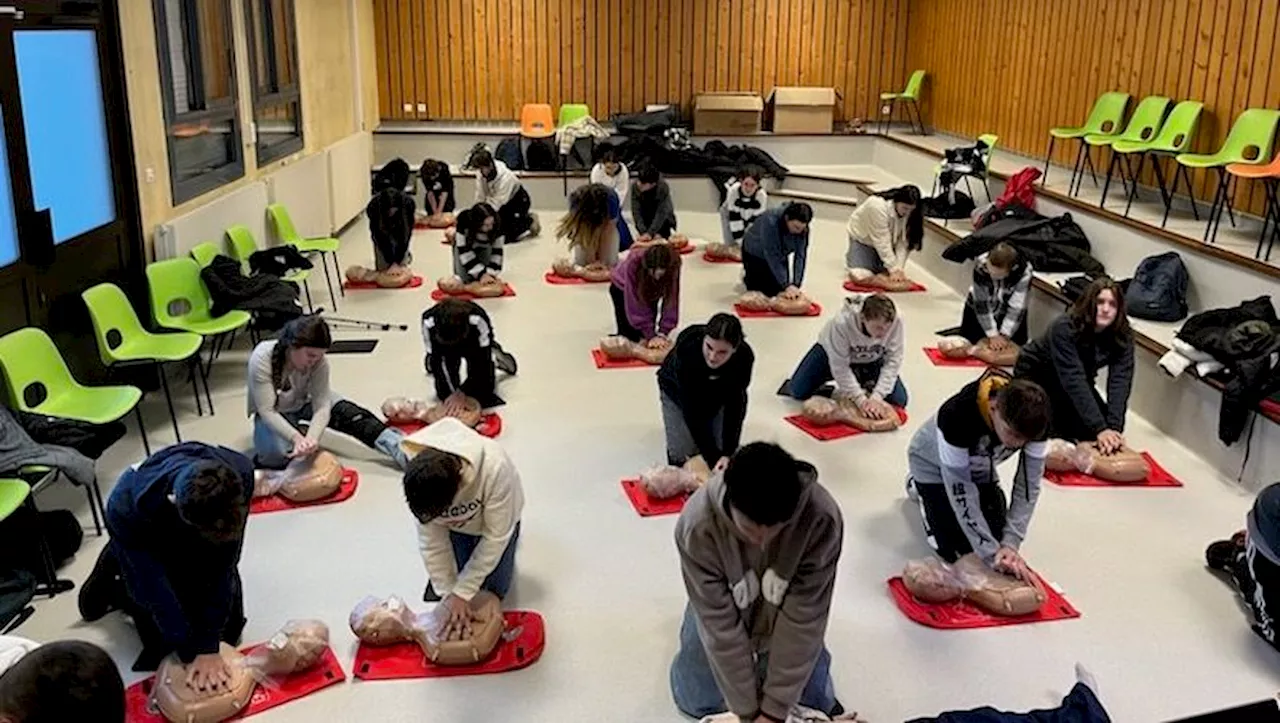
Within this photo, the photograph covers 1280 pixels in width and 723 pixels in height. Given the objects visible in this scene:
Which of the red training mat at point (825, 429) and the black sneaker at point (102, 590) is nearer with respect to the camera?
the black sneaker at point (102, 590)

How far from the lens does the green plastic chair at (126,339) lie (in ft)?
15.2

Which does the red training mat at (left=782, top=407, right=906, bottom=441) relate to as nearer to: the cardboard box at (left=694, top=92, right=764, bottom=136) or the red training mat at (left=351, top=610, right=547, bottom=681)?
the red training mat at (left=351, top=610, right=547, bottom=681)

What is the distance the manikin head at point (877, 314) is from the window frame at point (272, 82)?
187 inches

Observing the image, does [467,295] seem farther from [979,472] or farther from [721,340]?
[979,472]

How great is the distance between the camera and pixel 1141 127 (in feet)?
24.8

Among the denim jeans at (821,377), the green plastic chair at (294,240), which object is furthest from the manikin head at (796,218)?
the green plastic chair at (294,240)

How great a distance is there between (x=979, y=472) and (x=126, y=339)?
3.70 meters

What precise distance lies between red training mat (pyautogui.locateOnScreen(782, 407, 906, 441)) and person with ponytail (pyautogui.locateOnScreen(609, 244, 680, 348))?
3.44ft

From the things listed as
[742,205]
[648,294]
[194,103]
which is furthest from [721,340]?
[742,205]

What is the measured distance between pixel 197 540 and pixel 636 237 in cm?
617

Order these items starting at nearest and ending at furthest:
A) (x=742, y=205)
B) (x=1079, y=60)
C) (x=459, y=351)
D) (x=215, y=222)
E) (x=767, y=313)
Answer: (x=459, y=351) → (x=215, y=222) → (x=767, y=313) → (x=742, y=205) → (x=1079, y=60)

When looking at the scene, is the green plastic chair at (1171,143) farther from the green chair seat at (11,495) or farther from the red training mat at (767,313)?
the green chair seat at (11,495)

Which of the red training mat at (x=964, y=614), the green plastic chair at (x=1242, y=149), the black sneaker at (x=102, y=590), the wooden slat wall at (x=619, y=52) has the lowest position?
the red training mat at (x=964, y=614)

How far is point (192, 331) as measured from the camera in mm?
5137
